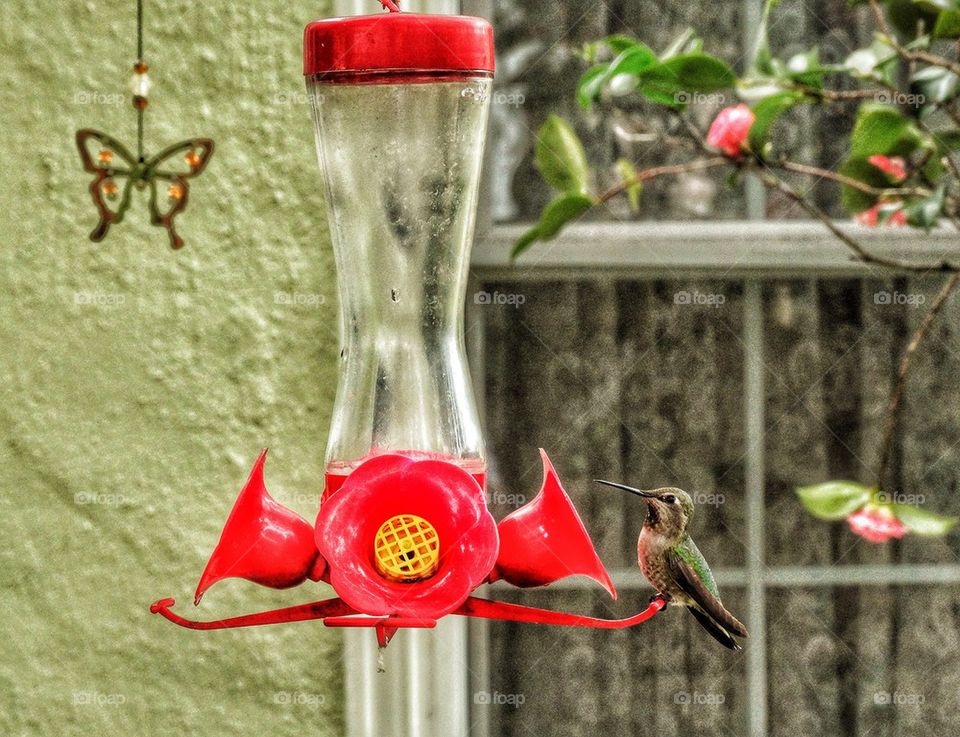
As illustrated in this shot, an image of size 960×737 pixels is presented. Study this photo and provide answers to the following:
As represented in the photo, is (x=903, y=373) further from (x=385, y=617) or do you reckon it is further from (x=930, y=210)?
(x=385, y=617)

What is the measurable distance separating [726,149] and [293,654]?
0.86 metres

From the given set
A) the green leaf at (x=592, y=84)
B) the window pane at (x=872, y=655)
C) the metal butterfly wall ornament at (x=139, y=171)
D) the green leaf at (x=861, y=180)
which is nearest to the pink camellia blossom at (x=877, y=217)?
the green leaf at (x=861, y=180)

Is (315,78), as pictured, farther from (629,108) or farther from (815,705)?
(815,705)

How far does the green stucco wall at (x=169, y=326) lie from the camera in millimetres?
1497

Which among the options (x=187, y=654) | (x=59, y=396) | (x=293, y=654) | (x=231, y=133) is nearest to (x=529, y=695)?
(x=293, y=654)

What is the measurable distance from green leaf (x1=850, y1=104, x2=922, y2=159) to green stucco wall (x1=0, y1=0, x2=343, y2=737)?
0.68m

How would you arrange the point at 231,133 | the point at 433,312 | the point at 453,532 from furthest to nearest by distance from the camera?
the point at 231,133
the point at 433,312
the point at 453,532

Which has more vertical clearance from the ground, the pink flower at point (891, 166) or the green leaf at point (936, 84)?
the green leaf at point (936, 84)

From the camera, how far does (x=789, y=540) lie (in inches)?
64.6

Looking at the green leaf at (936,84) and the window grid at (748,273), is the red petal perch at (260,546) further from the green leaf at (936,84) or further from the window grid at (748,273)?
the green leaf at (936,84)

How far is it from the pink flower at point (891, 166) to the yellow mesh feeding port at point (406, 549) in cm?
97

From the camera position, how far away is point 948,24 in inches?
52.0

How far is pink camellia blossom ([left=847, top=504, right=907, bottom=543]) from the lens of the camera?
4.75 ft

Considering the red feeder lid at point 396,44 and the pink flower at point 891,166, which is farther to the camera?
the pink flower at point 891,166
